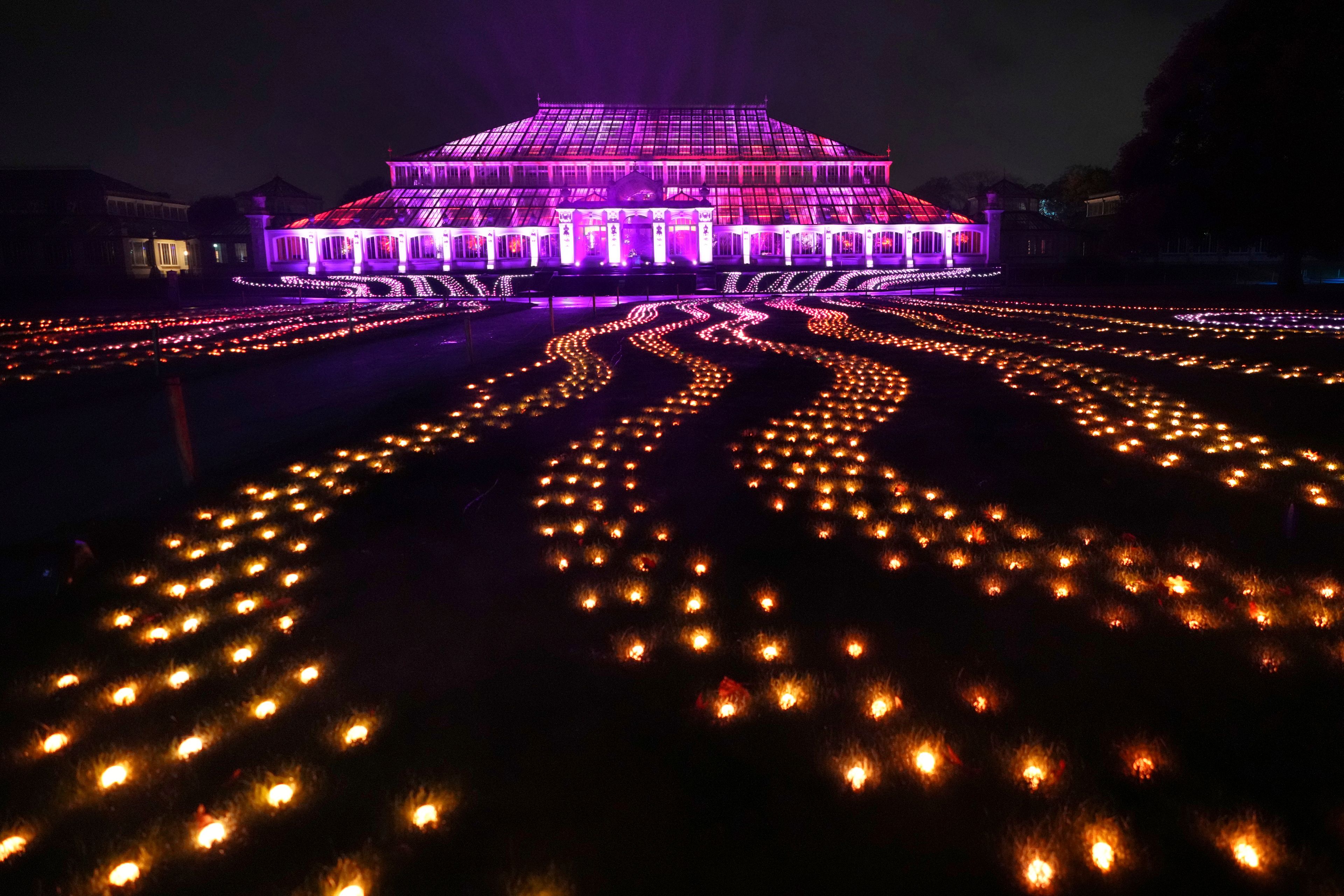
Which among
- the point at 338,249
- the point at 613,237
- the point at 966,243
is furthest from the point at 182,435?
the point at 966,243

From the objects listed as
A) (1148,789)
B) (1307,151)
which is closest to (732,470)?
(1148,789)

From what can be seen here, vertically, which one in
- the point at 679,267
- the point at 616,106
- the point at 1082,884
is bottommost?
the point at 1082,884

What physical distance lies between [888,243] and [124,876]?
2406 inches

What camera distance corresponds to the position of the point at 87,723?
3604 mm

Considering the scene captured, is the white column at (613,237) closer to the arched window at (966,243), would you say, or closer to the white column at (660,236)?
the white column at (660,236)

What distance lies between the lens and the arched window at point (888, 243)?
2281 inches

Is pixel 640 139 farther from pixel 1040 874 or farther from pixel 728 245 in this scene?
pixel 1040 874

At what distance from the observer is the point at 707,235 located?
2292 inches

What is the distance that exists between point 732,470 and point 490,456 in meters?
2.67

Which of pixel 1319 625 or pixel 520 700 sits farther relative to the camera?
pixel 1319 625

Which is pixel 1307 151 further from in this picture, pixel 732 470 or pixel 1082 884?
pixel 1082 884

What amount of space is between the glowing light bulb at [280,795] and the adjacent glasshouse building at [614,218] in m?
55.6

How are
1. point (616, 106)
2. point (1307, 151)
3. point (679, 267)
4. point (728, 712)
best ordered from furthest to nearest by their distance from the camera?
point (616, 106) < point (679, 267) < point (1307, 151) < point (728, 712)

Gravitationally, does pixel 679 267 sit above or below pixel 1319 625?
above
